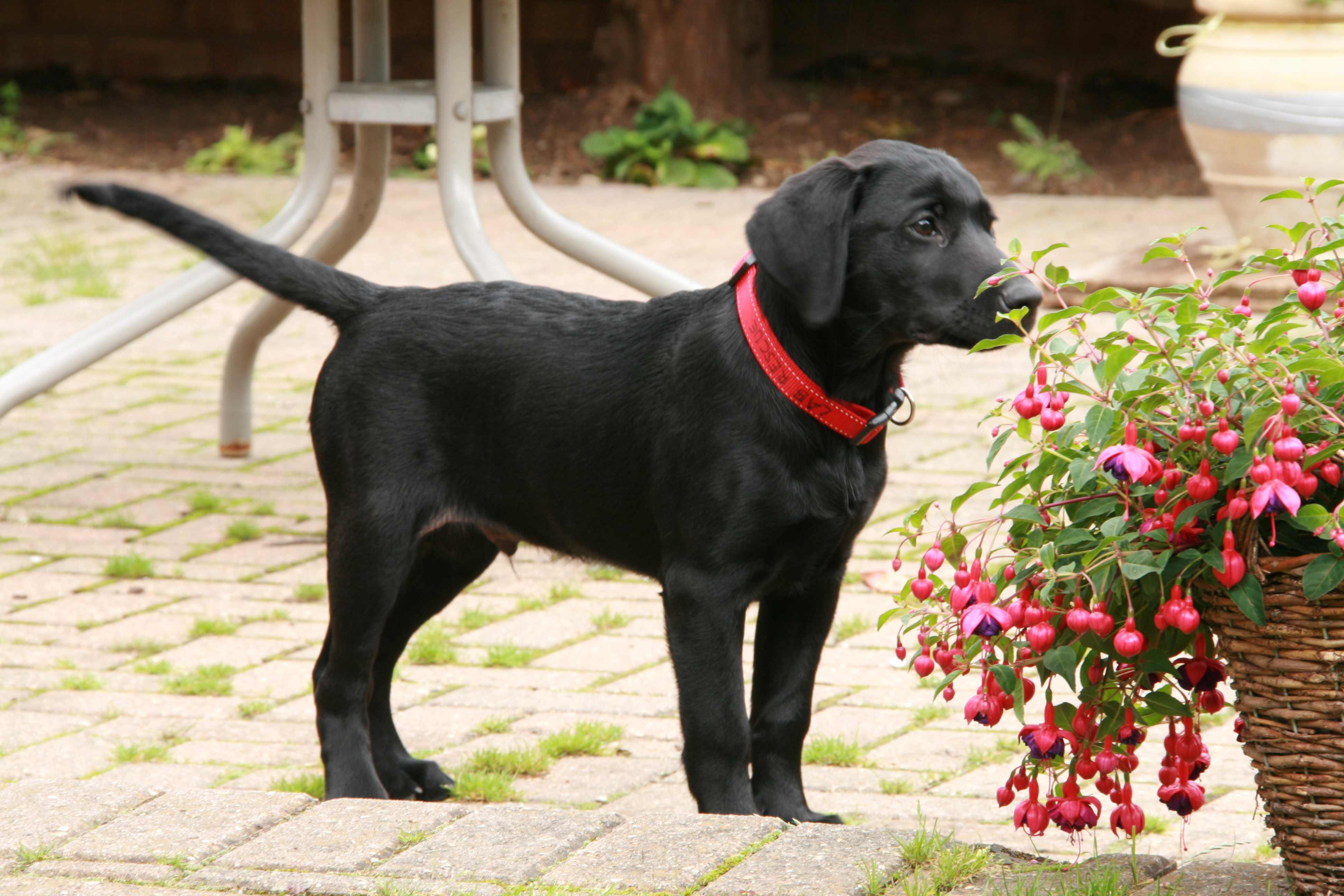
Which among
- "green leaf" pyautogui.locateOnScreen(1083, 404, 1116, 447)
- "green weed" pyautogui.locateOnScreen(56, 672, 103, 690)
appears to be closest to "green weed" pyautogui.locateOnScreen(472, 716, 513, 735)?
"green weed" pyautogui.locateOnScreen(56, 672, 103, 690)

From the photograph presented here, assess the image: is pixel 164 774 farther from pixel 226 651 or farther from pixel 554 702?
pixel 554 702

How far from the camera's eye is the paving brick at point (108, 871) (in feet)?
7.02

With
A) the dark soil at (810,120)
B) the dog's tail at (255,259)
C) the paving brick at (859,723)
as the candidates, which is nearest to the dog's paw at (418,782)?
the paving brick at (859,723)

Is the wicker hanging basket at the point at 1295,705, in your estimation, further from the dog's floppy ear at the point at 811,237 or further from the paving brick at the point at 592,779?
the paving brick at the point at 592,779

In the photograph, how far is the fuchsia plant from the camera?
189 cm

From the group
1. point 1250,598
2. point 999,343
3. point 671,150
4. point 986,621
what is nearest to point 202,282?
point 999,343

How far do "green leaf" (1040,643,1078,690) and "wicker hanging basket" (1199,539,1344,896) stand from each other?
189 millimetres

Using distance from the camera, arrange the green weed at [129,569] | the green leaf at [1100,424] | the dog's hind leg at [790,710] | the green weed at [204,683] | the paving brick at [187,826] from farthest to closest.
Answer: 1. the green weed at [129,569]
2. the green weed at [204,683]
3. the dog's hind leg at [790,710]
4. the paving brick at [187,826]
5. the green leaf at [1100,424]

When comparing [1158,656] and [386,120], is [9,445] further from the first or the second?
[1158,656]

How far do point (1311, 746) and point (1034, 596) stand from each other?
1.26ft

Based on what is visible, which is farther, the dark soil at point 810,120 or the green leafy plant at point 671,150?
the dark soil at point 810,120

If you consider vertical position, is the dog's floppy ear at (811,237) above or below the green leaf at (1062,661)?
above

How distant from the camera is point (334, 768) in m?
2.99

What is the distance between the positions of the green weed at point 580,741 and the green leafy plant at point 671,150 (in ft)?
25.3
